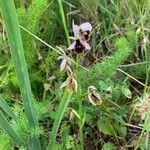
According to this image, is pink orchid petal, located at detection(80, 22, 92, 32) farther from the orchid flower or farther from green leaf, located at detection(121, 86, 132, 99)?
green leaf, located at detection(121, 86, 132, 99)

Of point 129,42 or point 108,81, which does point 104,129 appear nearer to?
point 108,81

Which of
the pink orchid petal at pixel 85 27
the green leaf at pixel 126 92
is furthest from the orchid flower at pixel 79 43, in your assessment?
the green leaf at pixel 126 92

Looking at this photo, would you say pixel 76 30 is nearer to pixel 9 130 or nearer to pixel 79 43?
pixel 79 43

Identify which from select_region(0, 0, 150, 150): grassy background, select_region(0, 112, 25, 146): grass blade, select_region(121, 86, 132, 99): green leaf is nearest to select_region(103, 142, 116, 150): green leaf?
select_region(0, 0, 150, 150): grassy background

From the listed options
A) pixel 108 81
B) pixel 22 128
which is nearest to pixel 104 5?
pixel 108 81

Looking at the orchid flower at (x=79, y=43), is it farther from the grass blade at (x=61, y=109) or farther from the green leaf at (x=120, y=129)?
the green leaf at (x=120, y=129)

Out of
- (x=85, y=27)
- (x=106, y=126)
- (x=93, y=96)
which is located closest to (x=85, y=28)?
(x=85, y=27)
